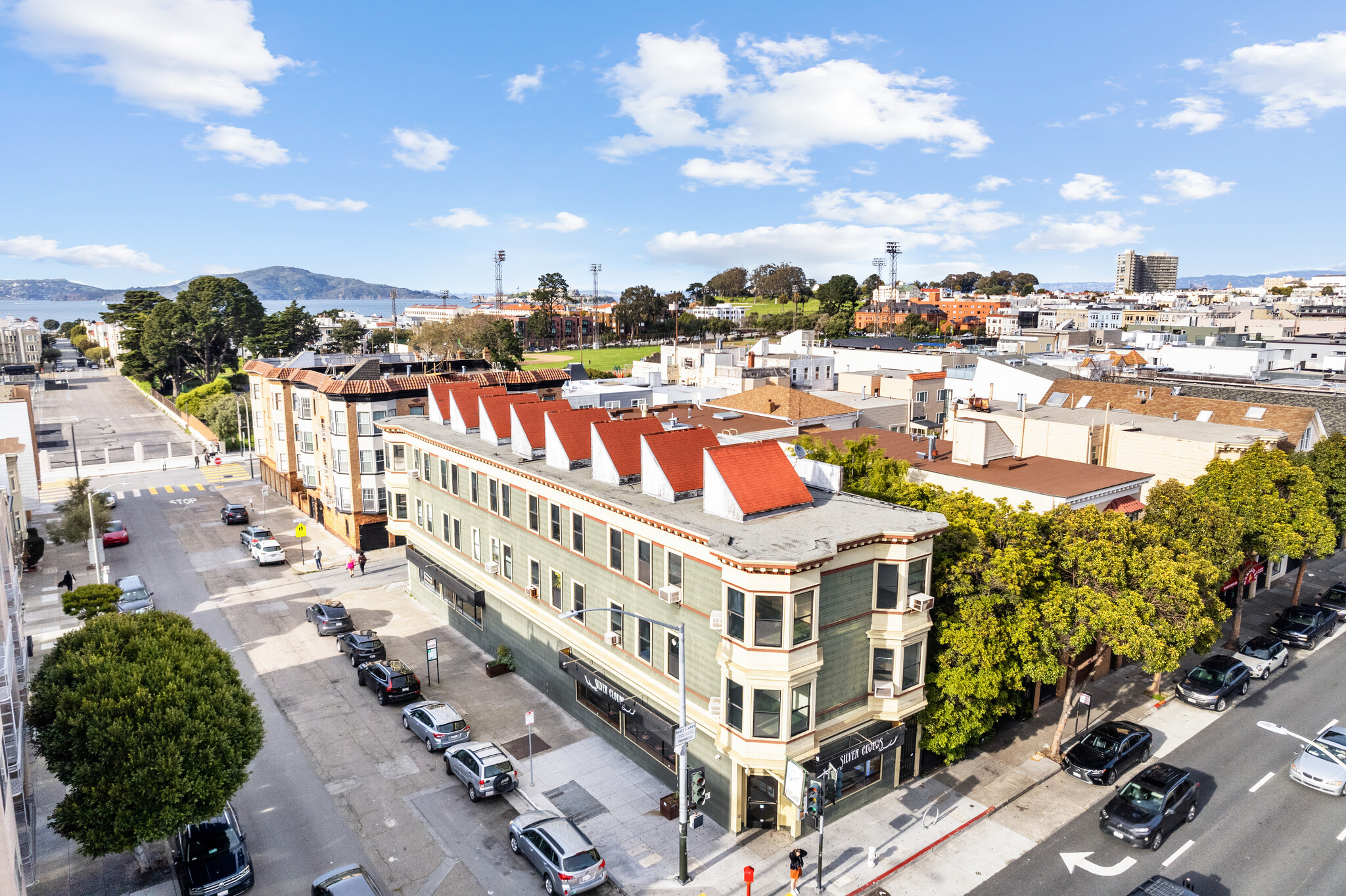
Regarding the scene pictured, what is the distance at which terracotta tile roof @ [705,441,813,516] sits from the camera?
85.9 feet

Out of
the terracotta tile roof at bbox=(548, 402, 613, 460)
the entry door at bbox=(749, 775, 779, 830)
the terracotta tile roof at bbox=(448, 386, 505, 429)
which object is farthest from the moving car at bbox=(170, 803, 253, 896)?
the terracotta tile roof at bbox=(448, 386, 505, 429)

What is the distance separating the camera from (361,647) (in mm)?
37656

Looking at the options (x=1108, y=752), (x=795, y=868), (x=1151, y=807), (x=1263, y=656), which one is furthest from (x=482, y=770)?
(x=1263, y=656)

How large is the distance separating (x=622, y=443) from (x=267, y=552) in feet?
113

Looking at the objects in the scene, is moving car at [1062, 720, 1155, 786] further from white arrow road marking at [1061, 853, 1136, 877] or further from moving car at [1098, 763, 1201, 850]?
white arrow road marking at [1061, 853, 1136, 877]

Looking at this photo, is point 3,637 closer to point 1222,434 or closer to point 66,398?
point 1222,434

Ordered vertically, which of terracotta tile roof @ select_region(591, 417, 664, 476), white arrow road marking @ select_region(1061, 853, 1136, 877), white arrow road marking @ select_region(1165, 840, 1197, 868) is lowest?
white arrow road marking @ select_region(1165, 840, 1197, 868)

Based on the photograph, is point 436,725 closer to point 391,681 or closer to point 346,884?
point 391,681

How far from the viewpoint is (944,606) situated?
87.9 feet

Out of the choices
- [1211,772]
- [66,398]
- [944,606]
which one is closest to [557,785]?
[944,606]

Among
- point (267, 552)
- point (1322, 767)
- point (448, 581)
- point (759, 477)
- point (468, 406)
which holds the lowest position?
point (1322, 767)

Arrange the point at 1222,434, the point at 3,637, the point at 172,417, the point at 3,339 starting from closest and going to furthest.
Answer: the point at 3,637 → the point at 1222,434 → the point at 172,417 → the point at 3,339

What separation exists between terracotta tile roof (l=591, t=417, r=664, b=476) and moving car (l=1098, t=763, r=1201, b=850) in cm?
1954

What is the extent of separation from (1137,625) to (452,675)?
27.8 metres
